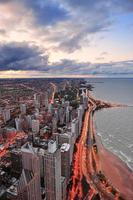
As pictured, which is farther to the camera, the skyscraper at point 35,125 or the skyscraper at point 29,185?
the skyscraper at point 35,125

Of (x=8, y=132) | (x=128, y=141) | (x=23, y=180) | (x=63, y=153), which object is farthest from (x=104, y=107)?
(x=23, y=180)

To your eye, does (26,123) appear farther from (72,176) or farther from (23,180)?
(23,180)

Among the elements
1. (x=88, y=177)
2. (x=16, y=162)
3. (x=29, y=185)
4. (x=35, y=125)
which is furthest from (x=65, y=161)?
(x=35, y=125)

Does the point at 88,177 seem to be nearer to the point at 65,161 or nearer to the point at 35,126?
the point at 65,161

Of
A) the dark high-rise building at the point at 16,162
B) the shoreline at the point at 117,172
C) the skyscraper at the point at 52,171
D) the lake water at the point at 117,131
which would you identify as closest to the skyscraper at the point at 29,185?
the skyscraper at the point at 52,171

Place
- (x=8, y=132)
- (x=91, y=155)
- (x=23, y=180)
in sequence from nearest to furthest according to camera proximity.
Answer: (x=23, y=180) → (x=91, y=155) → (x=8, y=132)

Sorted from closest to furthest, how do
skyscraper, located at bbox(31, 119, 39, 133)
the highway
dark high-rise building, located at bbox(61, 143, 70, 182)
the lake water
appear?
1. the highway
2. dark high-rise building, located at bbox(61, 143, 70, 182)
3. the lake water
4. skyscraper, located at bbox(31, 119, 39, 133)

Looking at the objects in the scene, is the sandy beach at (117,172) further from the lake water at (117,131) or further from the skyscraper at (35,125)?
the skyscraper at (35,125)

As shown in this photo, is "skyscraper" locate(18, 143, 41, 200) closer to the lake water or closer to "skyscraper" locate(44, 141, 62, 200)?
"skyscraper" locate(44, 141, 62, 200)

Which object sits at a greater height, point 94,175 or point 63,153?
point 63,153

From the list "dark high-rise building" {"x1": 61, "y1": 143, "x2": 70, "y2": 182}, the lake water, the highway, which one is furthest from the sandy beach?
"dark high-rise building" {"x1": 61, "y1": 143, "x2": 70, "y2": 182}

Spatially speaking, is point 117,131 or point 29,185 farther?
point 117,131
